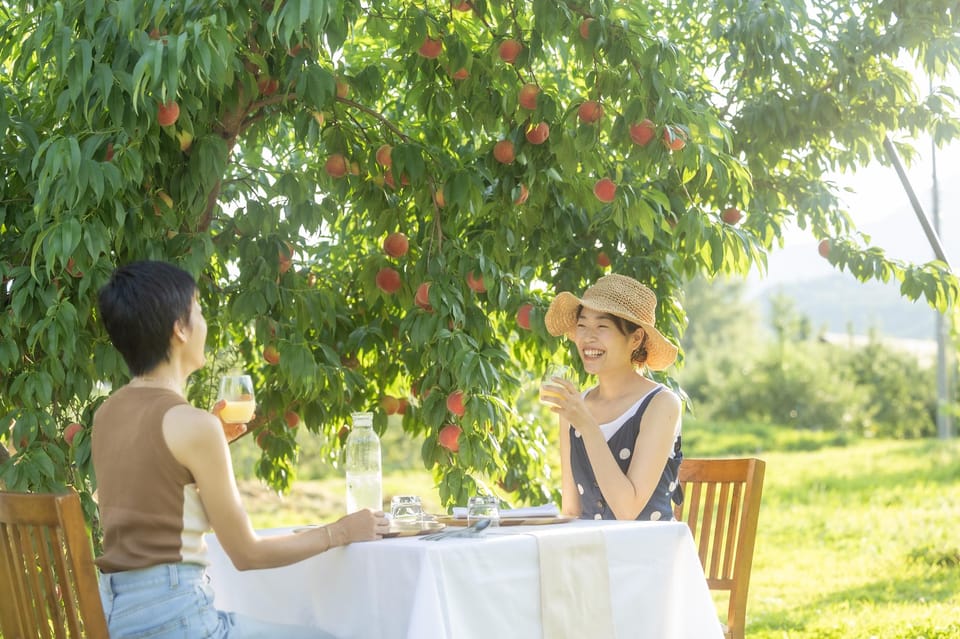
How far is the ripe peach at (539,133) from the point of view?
141 inches

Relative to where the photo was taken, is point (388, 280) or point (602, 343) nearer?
point (602, 343)

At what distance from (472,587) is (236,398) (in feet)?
2.16

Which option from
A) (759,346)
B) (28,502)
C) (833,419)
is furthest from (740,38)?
(759,346)

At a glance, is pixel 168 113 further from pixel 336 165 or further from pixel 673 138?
pixel 673 138

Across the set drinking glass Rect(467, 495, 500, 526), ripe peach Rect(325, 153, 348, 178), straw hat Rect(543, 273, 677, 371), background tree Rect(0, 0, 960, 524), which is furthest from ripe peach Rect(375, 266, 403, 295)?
drinking glass Rect(467, 495, 500, 526)

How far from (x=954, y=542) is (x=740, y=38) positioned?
6.25 m

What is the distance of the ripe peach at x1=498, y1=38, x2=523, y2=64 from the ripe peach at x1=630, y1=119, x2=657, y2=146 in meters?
0.43

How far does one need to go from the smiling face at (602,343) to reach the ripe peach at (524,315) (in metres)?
0.45

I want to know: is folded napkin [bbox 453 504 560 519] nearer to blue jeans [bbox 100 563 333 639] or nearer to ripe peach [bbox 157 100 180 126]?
blue jeans [bbox 100 563 333 639]

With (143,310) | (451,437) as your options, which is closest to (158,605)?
(143,310)

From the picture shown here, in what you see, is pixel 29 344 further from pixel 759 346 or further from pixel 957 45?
pixel 759 346

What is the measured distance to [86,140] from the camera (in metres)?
2.91

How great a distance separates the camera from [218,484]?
6.73 ft

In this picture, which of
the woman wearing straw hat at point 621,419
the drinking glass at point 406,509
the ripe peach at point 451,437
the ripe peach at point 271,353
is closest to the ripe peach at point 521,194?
the woman wearing straw hat at point 621,419
